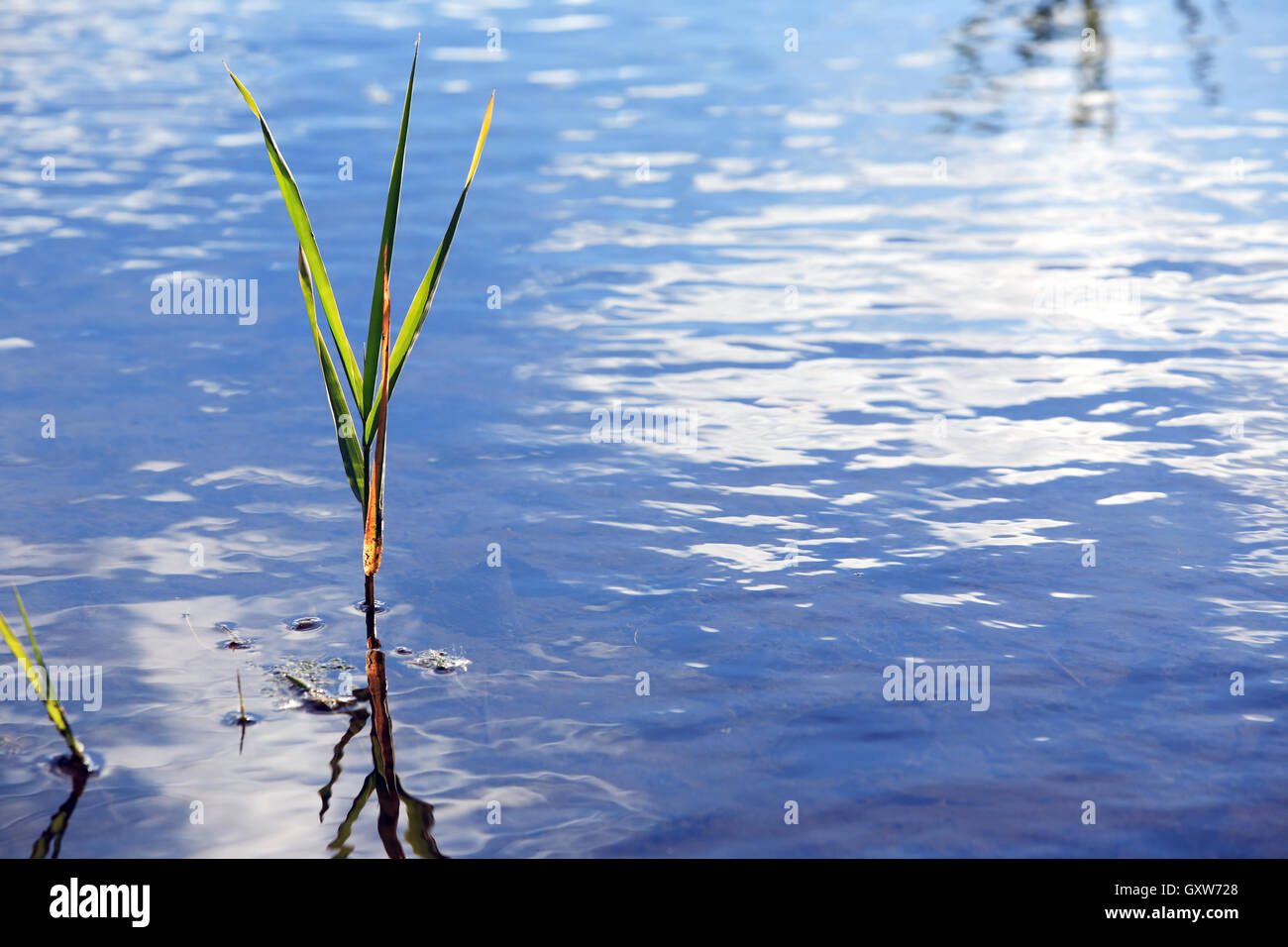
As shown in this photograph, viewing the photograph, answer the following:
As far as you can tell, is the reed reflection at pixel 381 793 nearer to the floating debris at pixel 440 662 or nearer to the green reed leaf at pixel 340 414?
the floating debris at pixel 440 662

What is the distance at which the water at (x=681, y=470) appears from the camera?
355 cm

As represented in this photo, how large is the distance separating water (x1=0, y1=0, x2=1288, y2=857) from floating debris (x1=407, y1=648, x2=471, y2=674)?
4cm

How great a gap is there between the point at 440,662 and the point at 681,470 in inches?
66.3

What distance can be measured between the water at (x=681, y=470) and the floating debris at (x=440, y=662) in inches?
1.5

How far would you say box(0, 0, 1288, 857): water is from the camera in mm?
3555

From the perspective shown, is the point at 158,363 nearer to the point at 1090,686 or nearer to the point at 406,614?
the point at 406,614

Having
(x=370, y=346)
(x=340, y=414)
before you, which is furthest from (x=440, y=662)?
(x=370, y=346)

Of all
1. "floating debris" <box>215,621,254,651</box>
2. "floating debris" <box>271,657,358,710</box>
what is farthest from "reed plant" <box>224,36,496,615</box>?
"floating debris" <box>215,621,254,651</box>

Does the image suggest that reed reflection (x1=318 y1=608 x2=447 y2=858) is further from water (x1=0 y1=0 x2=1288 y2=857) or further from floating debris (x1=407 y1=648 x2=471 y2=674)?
floating debris (x1=407 y1=648 x2=471 y2=674)

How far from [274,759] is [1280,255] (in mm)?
6569

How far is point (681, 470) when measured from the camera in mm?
5402

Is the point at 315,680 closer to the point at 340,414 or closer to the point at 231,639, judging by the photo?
the point at 231,639

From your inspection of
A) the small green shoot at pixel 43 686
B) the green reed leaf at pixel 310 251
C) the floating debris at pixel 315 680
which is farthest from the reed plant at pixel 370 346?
the small green shoot at pixel 43 686

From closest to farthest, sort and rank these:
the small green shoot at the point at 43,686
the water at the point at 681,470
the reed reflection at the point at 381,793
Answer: the small green shoot at the point at 43,686, the reed reflection at the point at 381,793, the water at the point at 681,470
